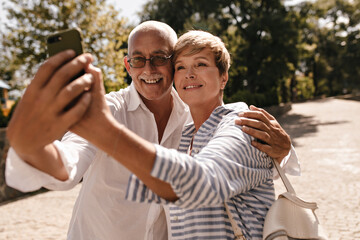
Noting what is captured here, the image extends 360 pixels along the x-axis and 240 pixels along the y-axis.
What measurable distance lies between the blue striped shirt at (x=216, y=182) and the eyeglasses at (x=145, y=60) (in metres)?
0.71

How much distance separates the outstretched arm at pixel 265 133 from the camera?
147cm

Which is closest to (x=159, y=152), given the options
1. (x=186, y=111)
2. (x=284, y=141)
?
(x=284, y=141)

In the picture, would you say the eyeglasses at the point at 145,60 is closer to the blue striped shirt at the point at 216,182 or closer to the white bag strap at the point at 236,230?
the blue striped shirt at the point at 216,182

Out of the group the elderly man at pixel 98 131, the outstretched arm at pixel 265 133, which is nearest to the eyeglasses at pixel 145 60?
the elderly man at pixel 98 131

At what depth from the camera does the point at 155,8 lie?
3119 cm

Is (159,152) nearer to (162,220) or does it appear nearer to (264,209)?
(264,209)

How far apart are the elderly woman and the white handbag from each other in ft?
0.31

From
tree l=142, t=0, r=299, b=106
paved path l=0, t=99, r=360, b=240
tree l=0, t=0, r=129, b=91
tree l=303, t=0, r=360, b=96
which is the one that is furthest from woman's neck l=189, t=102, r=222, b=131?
tree l=303, t=0, r=360, b=96

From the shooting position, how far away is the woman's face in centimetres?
180

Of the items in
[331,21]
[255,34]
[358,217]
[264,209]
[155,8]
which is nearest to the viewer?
[264,209]

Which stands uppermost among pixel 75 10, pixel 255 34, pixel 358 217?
pixel 75 10

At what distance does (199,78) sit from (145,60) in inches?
29.0

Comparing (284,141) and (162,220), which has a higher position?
(284,141)

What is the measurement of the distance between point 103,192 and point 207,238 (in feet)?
3.02
